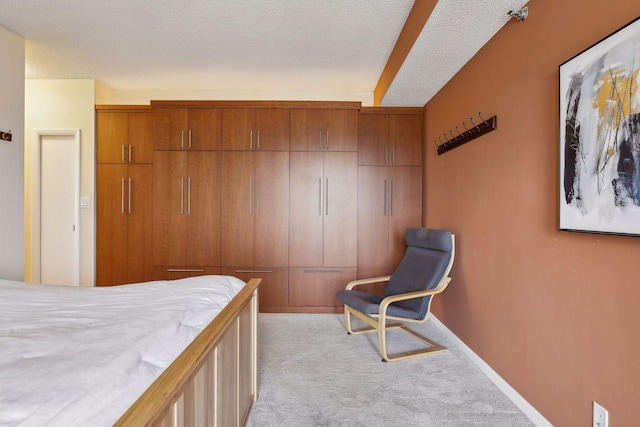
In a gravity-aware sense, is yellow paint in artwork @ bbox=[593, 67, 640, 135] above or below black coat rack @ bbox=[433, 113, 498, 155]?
below

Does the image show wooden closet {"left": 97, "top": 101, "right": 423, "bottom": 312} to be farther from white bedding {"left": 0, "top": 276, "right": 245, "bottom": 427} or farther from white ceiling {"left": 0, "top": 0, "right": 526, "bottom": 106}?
white bedding {"left": 0, "top": 276, "right": 245, "bottom": 427}

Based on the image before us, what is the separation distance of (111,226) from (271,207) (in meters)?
2.00

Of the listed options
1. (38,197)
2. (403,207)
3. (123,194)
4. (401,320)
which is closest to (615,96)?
(401,320)

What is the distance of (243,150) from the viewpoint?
149 inches

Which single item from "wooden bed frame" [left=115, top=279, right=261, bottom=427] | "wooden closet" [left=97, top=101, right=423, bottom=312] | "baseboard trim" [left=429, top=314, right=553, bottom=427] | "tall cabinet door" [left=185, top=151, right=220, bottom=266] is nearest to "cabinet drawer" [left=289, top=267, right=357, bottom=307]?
"wooden closet" [left=97, top=101, right=423, bottom=312]

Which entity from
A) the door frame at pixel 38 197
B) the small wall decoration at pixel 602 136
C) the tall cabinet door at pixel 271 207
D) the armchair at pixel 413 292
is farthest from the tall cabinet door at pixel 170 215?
the small wall decoration at pixel 602 136

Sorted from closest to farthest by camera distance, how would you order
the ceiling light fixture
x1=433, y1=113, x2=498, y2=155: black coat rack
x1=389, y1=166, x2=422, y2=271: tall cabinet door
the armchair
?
the ceiling light fixture → x1=433, y1=113, x2=498, y2=155: black coat rack → the armchair → x1=389, y1=166, x2=422, y2=271: tall cabinet door

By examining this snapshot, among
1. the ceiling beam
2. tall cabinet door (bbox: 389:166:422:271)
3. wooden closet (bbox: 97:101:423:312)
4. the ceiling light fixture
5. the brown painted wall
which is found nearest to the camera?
the brown painted wall

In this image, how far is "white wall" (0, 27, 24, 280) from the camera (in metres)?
2.84

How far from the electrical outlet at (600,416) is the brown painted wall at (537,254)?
0.03 m

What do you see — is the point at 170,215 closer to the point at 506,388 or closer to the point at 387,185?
the point at 387,185

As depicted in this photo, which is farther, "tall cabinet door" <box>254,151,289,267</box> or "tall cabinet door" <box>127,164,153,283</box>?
"tall cabinet door" <box>127,164,153,283</box>

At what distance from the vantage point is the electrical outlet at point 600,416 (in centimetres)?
139

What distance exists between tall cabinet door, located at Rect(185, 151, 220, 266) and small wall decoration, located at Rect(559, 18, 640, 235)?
3.25 meters
